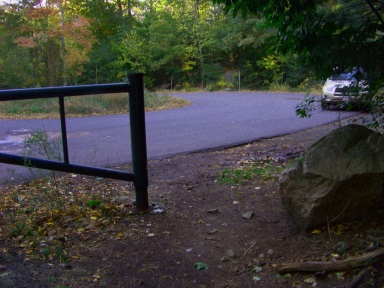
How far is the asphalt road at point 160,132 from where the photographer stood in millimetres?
8711

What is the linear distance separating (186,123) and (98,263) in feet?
33.5

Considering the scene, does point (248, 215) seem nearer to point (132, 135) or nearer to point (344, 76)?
point (132, 135)

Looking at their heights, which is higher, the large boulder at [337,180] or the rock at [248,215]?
the large boulder at [337,180]

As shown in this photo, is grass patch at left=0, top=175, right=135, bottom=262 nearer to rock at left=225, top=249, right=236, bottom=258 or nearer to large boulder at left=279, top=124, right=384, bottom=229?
rock at left=225, top=249, right=236, bottom=258

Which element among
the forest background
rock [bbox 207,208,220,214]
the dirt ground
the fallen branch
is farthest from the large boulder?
the forest background

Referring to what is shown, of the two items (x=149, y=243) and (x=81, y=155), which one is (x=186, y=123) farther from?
(x=149, y=243)

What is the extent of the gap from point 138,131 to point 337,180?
1913 millimetres

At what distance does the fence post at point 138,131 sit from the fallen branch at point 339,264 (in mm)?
1737

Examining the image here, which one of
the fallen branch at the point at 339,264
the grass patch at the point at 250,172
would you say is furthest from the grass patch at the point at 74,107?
the fallen branch at the point at 339,264

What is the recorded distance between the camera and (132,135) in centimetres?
448

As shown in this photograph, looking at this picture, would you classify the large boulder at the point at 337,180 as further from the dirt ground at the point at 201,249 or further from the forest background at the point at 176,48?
the forest background at the point at 176,48

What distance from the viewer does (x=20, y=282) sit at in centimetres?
323

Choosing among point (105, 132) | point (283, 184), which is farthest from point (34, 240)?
point (105, 132)

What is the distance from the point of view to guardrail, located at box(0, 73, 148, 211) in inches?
159
